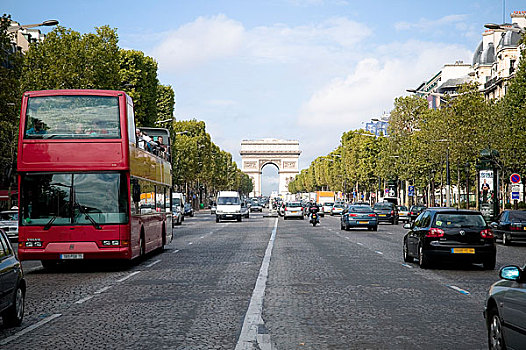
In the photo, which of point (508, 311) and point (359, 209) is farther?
point (359, 209)

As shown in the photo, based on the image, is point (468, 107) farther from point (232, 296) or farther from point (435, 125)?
point (232, 296)

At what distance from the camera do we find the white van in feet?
198

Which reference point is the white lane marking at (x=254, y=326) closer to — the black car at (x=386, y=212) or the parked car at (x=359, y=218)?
the parked car at (x=359, y=218)

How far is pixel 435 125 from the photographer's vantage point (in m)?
61.2

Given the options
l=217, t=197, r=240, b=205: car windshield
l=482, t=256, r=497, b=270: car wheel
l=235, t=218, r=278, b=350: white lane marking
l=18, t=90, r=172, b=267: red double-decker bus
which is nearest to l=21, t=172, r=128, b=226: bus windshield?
l=18, t=90, r=172, b=267: red double-decker bus

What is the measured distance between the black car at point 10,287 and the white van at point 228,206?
49.8 metres

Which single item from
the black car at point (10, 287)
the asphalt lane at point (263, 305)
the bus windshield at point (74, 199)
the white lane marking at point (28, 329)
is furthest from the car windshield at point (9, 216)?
the black car at point (10, 287)

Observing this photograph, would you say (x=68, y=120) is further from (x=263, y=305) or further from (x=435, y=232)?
(x=435, y=232)

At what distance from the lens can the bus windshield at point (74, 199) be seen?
17.7 meters

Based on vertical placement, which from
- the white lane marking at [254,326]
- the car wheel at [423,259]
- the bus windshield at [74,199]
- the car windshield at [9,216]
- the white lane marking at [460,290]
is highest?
the bus windshield at [74,199]

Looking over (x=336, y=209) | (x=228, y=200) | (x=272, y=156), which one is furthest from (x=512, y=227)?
(x=272, y=156)

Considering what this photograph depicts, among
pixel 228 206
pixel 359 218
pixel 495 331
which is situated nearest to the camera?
pixel 495 331

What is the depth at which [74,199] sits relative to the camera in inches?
699

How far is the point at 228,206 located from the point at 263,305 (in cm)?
4878
